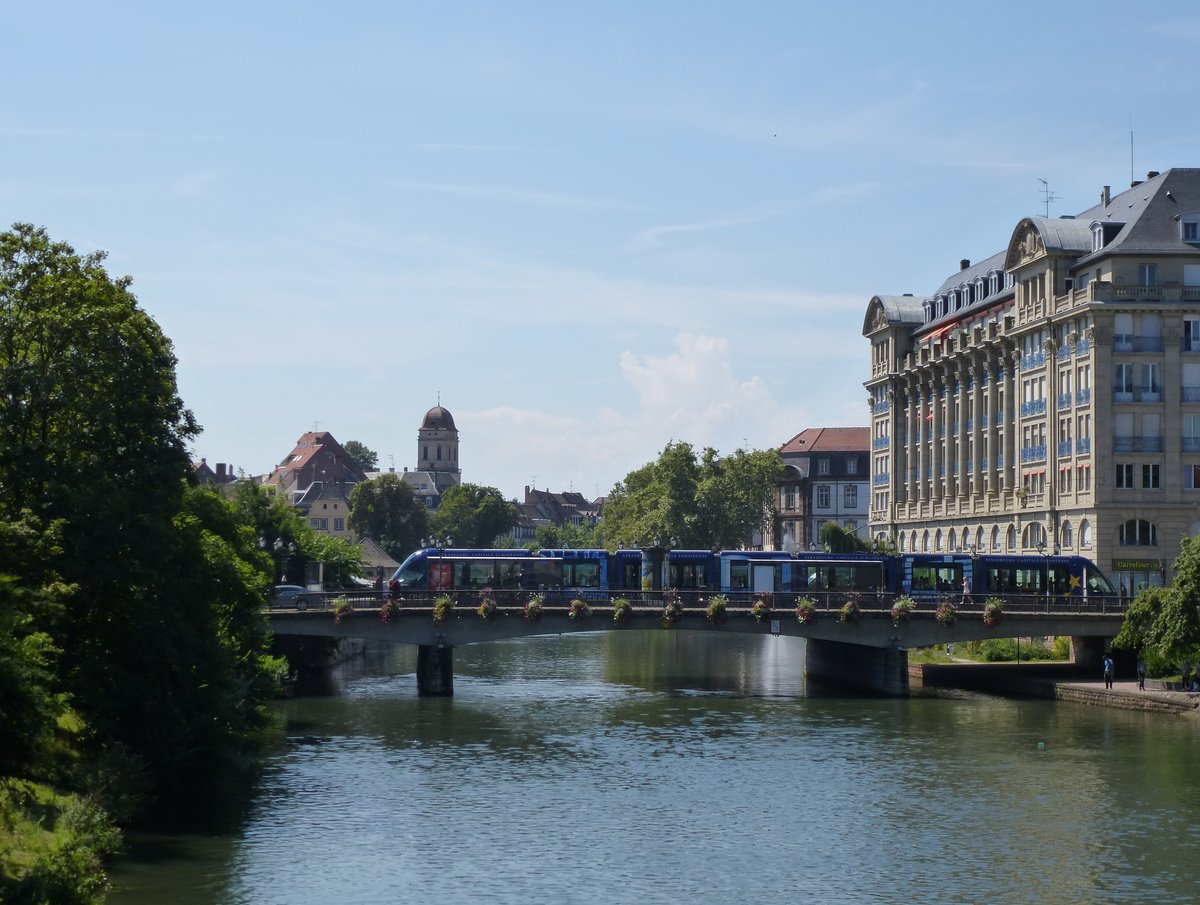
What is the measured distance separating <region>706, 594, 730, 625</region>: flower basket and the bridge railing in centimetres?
108

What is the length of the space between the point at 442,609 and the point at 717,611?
14.1 m

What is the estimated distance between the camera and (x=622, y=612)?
87750 mm

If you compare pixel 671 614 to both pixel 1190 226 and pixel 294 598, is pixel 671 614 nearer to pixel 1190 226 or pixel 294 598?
pixel 294 598

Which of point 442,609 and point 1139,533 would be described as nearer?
point 442,609

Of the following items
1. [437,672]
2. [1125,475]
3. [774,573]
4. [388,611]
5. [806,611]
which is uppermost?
[1125,475]

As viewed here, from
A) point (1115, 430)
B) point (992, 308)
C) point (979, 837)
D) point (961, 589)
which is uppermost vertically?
point (992, 308)

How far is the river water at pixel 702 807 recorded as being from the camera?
4178 cm

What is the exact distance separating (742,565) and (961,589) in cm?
1238

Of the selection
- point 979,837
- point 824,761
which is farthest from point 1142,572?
point 979,837

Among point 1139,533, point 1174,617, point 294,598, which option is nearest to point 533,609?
point 294,598

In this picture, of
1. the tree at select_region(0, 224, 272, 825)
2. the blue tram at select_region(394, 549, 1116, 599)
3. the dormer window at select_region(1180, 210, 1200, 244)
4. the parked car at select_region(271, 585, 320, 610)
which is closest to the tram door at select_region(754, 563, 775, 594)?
the blue tram at select_region(394, 549, 1116, 599)

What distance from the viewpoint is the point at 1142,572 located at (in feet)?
346

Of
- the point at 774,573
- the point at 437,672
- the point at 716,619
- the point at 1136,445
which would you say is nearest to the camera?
the point at 716,619

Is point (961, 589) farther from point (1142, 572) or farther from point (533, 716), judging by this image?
point (533, 716)
